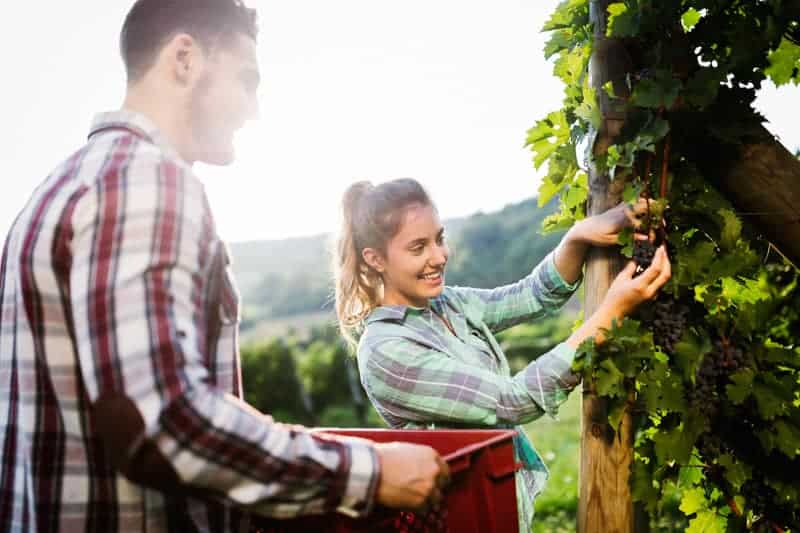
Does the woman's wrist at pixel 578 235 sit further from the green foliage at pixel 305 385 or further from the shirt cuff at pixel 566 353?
the green foliage at pixel 305 385

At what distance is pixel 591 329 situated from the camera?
Answer: 6.70 feet

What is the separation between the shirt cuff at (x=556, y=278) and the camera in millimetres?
2605

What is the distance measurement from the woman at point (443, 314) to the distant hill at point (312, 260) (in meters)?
21.5

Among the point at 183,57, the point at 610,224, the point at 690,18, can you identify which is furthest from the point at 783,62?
the point at 183,57

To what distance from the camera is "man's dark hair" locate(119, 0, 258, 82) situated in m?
1.62

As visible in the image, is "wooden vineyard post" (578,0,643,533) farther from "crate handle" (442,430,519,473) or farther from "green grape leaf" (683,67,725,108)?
"crate handle" (442,430,519,473)

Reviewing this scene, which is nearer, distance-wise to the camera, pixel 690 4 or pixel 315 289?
pixel 690 4

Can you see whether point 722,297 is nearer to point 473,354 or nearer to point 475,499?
point 473,354

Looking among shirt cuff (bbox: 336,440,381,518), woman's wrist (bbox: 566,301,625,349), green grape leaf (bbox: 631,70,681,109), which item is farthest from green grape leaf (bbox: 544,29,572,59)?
shirt cuff (bbox: 336,440,381,518)

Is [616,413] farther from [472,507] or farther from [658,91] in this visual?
[658,91]

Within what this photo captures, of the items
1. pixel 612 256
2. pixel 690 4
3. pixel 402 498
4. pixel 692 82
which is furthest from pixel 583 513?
pixel 690 4

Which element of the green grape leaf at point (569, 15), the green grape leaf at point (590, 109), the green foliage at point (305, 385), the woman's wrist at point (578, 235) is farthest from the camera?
the green foliage at point (305, 385)

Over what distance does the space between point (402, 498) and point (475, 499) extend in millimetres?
311

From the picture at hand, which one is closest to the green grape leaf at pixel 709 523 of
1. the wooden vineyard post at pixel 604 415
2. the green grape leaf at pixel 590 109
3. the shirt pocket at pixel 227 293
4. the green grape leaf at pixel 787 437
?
the wooden vineyard post at pixel 604 415
